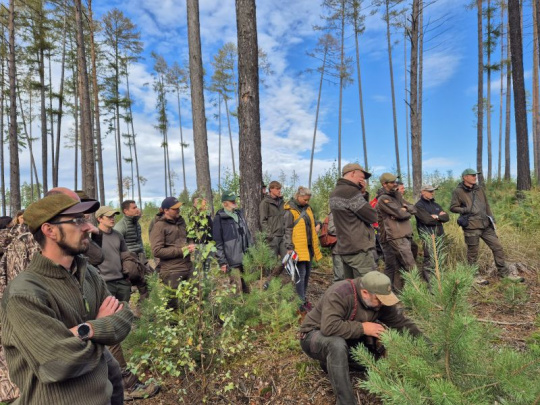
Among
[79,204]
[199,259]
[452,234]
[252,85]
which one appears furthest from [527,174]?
[79,204]

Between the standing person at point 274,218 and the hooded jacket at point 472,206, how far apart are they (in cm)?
322

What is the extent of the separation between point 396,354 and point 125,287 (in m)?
3.48

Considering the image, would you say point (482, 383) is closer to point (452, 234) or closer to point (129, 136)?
point (452, 234)

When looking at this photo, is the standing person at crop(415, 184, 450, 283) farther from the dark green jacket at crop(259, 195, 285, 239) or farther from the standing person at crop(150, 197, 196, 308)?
the standing person at crop(150, 197, 196, 308)

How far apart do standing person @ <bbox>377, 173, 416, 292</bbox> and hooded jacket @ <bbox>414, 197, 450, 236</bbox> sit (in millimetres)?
337

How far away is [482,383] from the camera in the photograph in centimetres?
154

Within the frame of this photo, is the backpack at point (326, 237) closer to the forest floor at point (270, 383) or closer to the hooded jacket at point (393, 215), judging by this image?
the hooded jacket at point (393, 215)

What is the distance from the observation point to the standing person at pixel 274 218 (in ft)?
18.8

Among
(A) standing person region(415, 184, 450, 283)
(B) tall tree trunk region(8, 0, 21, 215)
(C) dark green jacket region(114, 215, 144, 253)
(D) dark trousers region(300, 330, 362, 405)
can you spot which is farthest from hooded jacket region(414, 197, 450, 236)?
(B) tall tree trunk region(8, 0, 21, 215)

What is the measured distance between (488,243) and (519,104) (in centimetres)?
641

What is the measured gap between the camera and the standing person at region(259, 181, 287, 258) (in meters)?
5.73

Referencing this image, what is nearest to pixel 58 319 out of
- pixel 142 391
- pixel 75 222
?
pixel 75 222

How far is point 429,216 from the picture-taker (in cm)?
544

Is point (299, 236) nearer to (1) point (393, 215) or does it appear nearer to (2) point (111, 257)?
(1) point (393, 215)
